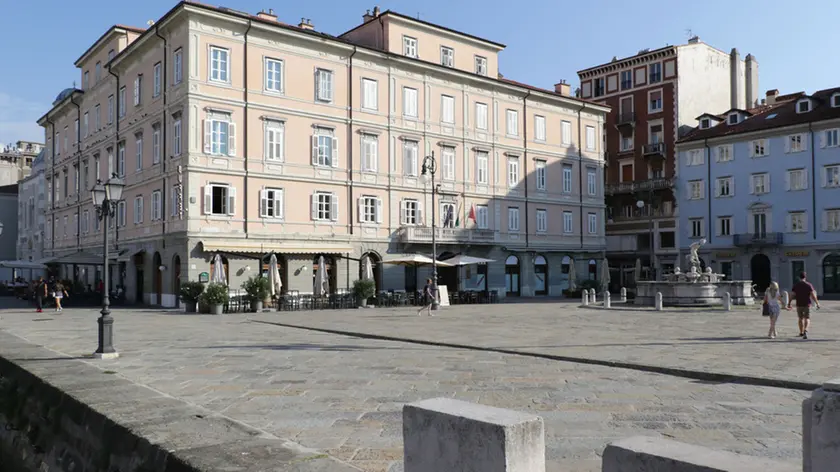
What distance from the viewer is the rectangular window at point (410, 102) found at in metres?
38.8

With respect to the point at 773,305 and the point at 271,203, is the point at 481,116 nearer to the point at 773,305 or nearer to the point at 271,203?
the point at 271,203

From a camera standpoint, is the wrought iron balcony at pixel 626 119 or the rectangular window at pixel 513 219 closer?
the rectangular window at pixel 513 219

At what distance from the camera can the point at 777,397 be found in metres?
8.72

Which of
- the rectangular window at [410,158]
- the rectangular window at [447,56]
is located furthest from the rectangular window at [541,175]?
the rectangular window at [410,158]

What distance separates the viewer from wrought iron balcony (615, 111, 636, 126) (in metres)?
54.6

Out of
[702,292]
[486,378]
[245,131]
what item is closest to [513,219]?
[702,292]

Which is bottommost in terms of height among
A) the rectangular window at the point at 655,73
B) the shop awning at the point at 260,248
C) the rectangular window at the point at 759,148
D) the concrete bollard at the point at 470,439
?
the concrete bollard at the point at 470,439

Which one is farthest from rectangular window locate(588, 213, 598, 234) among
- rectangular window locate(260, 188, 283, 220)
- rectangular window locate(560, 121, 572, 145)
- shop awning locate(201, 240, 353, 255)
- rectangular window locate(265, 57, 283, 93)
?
rectangular window locate(265, 57, 283, 93)

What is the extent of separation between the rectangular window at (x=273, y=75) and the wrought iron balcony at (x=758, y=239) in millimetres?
33288

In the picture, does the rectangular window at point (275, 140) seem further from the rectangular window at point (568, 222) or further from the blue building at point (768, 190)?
the blue building at point (768, 190)

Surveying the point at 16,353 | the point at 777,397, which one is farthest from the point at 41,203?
the point at 777,397

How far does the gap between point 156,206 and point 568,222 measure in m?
26.8

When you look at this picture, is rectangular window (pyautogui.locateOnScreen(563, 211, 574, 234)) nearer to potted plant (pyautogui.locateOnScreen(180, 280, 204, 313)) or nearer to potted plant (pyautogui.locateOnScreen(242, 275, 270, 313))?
potted plant (pyautogui.locateOnScreen(242, 275, 270, 313))

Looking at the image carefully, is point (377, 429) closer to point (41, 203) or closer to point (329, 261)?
point (329, 261)
